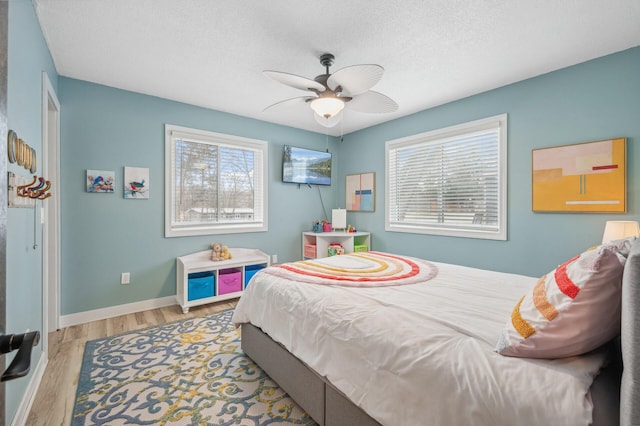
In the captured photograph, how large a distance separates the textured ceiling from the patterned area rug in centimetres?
258

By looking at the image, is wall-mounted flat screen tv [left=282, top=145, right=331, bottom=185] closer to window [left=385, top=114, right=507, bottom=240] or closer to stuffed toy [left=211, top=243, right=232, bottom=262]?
window [left=385, top=114, right=507, bottom=240]

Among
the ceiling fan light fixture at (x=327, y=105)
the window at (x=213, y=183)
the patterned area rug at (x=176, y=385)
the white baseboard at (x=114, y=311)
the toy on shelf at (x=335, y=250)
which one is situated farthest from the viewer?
the toy on shelf at (x=335, y=250)

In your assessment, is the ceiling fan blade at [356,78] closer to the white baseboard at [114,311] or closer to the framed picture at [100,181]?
the framed picture at [100,181]

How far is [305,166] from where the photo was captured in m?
4.70

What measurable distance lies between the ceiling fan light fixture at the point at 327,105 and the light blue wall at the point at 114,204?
2.08 meters

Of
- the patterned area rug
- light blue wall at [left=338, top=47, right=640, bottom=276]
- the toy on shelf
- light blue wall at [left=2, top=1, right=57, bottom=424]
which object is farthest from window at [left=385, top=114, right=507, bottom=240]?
light blue wall at [left=2, top=1, right=57, bottom=424]

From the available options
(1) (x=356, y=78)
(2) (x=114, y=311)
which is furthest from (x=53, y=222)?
(1) (x=356, y=78)

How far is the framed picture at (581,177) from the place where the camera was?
2402mm

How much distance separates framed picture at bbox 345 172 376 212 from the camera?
4.61 metres

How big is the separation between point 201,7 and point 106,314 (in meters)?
3.21

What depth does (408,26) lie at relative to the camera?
212 cm

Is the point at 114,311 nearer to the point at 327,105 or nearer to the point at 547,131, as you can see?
the point at 327,105

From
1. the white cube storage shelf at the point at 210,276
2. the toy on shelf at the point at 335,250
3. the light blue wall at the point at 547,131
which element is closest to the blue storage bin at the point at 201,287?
the white cube storage shelf at the point at 210,276

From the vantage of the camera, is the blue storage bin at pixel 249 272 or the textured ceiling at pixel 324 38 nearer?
the textured ceiling at pixel 324 38
